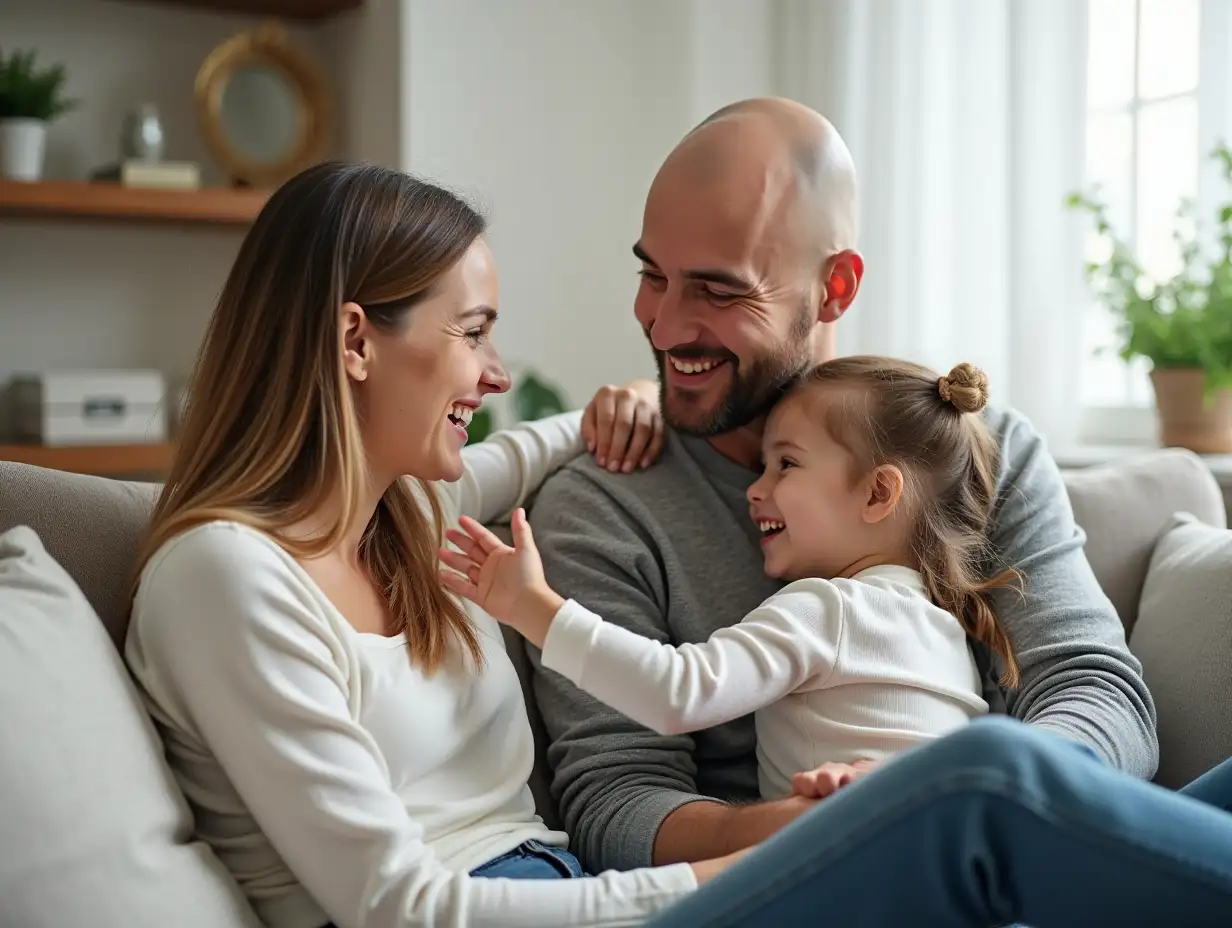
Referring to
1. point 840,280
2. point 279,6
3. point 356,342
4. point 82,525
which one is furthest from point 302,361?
point 279,6

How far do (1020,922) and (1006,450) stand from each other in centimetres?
83

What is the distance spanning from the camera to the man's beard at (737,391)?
1894 millimetres

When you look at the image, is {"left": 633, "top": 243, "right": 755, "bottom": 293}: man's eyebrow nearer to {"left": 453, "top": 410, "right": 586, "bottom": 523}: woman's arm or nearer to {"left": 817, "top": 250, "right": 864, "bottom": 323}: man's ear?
{"left": 817, "top": 250, "right": 864, "bottom": 323}: man's ear

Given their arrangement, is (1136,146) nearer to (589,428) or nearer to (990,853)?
(589,428)

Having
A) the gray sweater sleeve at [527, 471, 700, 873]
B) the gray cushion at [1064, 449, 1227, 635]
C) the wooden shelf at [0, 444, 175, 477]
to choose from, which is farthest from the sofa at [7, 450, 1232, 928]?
the wooden shelf at [0, 444, 175, 477]

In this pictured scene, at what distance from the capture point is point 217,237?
386 cm

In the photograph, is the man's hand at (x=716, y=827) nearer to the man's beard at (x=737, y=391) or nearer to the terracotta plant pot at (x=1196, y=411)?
the man's beard at (x=737, y=391)

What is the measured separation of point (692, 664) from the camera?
1.44 m

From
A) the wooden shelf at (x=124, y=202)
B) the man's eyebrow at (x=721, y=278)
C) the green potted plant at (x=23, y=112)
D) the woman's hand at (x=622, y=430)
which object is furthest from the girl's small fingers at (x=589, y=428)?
the green potted plant at (x=23, y=112)

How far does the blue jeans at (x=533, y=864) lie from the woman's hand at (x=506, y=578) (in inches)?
9.0

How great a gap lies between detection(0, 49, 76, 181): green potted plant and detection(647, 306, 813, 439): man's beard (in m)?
2.13

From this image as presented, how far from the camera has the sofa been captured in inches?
44.9

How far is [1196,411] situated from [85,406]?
2548 millimetres

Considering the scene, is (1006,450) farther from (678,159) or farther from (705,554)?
(678,159)
